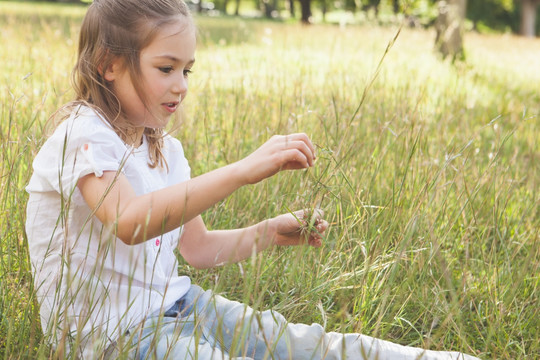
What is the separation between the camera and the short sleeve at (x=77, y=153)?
4.75 feet

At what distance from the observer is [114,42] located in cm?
167

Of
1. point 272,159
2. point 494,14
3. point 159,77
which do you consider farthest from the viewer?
point 494,14

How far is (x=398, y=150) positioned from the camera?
9.11 feet

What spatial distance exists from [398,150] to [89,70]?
1550 millimetres

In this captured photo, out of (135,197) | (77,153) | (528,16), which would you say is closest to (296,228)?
(135,197)

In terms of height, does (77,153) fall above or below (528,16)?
above

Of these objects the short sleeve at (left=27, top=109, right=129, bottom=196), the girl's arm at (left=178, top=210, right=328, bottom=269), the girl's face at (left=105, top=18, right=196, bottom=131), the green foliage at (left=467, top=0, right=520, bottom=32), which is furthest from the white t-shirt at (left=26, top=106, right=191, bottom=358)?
the green foliage at (left=467, top=0, right=520, bottom=32)

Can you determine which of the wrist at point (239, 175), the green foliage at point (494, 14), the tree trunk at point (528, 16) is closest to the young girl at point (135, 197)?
the wrist at point (239, 175)

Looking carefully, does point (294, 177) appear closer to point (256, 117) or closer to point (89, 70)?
point (256, 117)

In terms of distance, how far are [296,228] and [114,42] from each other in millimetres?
731

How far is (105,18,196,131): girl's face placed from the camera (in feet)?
5.34

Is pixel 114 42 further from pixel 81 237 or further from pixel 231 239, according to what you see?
pixel 231 239

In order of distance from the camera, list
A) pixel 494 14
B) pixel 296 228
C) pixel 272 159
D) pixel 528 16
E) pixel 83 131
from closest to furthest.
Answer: pixel 272 159 < pixel 83 131 < pixel 296 228 < pixel 528 16 < pixel 494 14

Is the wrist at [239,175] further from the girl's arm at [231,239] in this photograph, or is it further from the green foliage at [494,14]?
the green foliage at [494,14]
